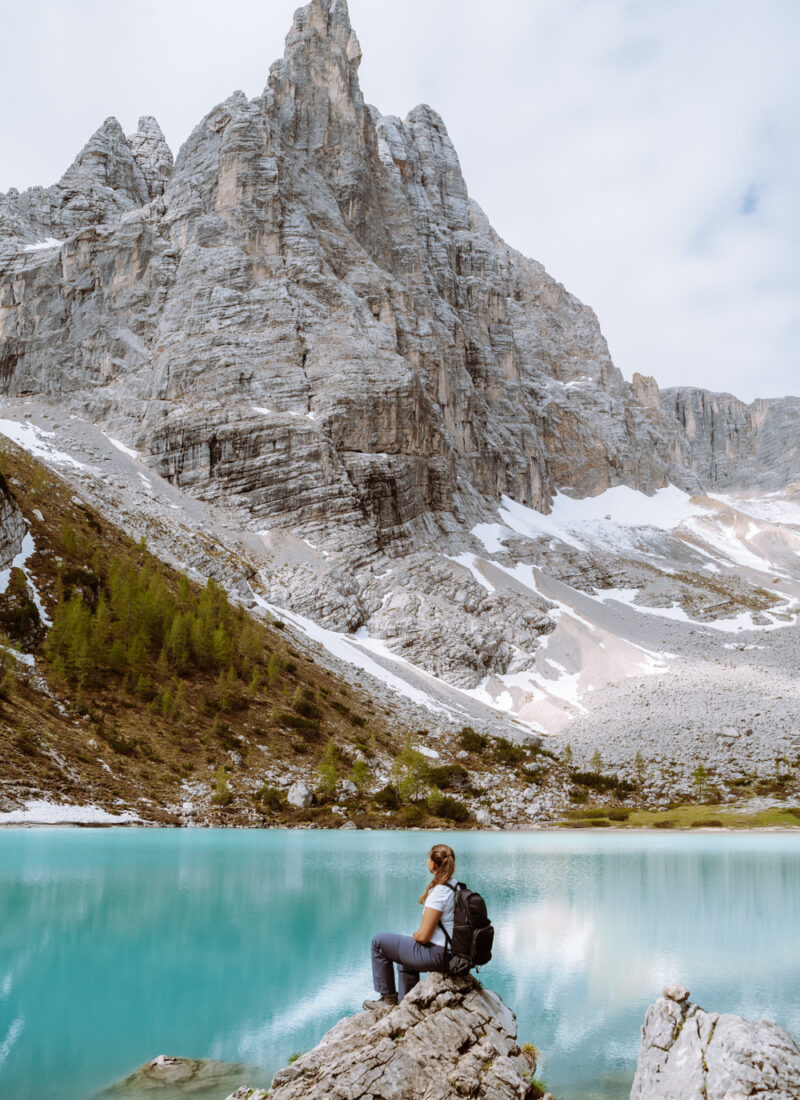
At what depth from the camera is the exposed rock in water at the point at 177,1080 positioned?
29.3 feet

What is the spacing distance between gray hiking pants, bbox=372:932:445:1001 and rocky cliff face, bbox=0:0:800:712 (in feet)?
259

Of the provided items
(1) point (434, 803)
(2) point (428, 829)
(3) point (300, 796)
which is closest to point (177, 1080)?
(3) point (300, 796)

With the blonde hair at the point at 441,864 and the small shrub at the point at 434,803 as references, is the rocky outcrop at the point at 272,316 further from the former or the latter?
the blonde hair at the point at 441,864

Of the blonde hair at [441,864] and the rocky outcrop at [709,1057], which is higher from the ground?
the blonde hair at [441,864]

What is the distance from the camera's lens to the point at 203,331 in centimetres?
11619

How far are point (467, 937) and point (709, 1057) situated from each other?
2514 mm

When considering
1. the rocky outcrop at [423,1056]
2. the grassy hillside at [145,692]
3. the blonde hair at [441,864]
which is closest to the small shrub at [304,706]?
the grassy hillside at [145,692]

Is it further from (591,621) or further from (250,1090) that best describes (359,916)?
(591,621)

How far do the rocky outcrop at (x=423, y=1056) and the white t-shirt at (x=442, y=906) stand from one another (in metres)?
0.40

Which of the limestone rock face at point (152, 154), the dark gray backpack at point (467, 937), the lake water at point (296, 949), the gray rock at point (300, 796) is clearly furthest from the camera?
the limestone rock face at point (152, 154)

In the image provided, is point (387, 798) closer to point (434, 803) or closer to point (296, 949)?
point (434, 803)

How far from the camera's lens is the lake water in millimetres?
10484

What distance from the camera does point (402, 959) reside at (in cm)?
879

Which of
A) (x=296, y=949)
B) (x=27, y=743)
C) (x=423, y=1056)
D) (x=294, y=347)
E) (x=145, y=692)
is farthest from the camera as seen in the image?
(x=294, y=347)
